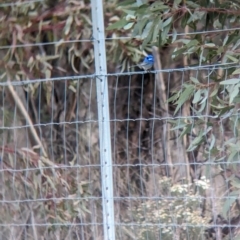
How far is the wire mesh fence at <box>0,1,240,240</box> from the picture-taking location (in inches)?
153

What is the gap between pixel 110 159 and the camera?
12.7 feet

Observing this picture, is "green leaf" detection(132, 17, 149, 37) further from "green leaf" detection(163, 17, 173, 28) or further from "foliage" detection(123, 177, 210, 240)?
"foliage" detection(123, 177, 210, 240)

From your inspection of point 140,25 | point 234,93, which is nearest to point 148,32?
point 140,25

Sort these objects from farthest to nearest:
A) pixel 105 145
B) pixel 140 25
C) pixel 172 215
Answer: pixel 172 215 < pixel 105 145 < pixel 140 25

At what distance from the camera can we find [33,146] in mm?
5777

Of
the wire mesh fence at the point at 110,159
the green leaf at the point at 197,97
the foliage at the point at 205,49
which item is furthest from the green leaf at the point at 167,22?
the green leaf at the point at 197,97

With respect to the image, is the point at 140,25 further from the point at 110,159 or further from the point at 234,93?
the point at 110,159

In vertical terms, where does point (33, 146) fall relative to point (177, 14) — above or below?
below

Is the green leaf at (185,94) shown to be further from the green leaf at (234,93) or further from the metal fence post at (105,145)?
the metal fence post at (105,145)

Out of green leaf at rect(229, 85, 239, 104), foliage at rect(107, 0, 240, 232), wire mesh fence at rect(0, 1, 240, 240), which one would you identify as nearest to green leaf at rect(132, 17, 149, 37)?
foliage at rect(107, 0, 240, 232)

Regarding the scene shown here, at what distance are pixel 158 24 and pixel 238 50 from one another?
1.51 feet

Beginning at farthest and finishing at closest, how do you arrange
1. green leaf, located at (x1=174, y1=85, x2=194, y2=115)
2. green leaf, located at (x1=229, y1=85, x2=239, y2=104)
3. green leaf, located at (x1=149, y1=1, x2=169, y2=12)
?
green leaf, located at (x1=174, y1=85, x2=194, y2=115), green leaf, located at (x1=149, y1=1, x2=169, y2=12), green leaf, located at (x1=229, y1=85, x2=239, y2=104)

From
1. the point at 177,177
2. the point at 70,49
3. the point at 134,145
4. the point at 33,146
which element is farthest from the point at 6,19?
the point at 177,177

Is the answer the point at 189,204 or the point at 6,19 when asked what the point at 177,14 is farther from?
the point at 6,19
